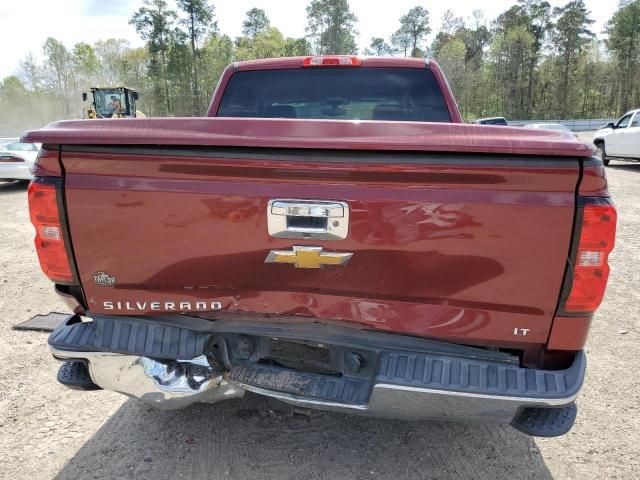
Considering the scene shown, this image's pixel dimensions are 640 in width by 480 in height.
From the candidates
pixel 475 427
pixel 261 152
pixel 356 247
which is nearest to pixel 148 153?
pixel 261 152

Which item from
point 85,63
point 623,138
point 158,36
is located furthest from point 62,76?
point 623,138

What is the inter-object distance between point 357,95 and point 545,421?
7.83 ft

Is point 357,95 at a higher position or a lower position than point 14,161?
higher

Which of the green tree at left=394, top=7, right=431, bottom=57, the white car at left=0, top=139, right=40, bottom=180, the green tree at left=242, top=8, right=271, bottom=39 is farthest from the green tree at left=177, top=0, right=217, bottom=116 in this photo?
the white car at left=0, top=139, right=40, bottom=180

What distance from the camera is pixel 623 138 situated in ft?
48.3

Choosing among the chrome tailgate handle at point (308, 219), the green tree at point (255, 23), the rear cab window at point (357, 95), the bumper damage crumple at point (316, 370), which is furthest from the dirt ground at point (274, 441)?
the green tree at point (255, 23)

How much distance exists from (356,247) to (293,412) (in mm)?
1496

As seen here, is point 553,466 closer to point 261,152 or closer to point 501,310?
point 501,310

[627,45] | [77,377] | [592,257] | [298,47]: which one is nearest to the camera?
→ [592,257]

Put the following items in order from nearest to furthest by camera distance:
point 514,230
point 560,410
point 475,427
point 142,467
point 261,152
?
point 514,230 < point 261,152 < point 560,410 < point 142,467 < point 475,427

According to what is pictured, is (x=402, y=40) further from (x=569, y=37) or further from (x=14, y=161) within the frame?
(x=14, y=161)

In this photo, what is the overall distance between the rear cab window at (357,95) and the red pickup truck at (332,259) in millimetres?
1514

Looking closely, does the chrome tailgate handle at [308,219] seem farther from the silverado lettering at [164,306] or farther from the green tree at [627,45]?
the green tree at [627,45]

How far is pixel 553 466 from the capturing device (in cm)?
251
